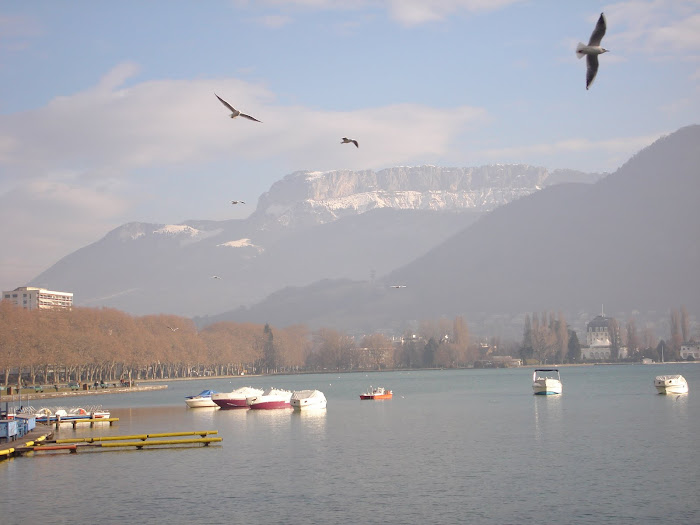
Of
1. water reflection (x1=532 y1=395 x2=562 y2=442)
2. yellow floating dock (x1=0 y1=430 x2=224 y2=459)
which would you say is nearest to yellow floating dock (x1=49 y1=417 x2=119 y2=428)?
yellow floating dock (x1=0 y1=430 x2=224 y2=459)

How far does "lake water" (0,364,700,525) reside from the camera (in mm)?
46094

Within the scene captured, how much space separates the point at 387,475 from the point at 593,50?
36.2 m

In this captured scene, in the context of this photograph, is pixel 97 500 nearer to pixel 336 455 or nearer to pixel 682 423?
pixel 336 455

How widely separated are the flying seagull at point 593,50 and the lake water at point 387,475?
79.2 feet

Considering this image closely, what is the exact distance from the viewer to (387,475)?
2251 inches

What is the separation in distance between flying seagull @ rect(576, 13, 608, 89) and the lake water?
79.2 feet

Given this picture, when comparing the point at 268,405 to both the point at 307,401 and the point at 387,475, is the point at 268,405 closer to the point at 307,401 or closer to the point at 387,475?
the point at 307,401

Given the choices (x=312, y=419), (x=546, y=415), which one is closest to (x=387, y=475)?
(x=546, y=415)

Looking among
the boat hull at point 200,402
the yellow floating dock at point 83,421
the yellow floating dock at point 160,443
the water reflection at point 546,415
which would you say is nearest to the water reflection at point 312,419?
the yellow floating dock at point 160,443

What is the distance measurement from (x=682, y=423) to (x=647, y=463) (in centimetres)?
2820

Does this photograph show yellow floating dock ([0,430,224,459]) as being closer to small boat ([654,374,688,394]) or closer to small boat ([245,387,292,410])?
small boat ([245,387,292,410])

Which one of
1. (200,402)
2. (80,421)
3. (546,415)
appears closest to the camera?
(80,421)

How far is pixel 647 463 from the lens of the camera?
59.6 metres

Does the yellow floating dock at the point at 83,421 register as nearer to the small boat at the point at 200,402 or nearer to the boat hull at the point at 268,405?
the boat hull at the point at 268,405
